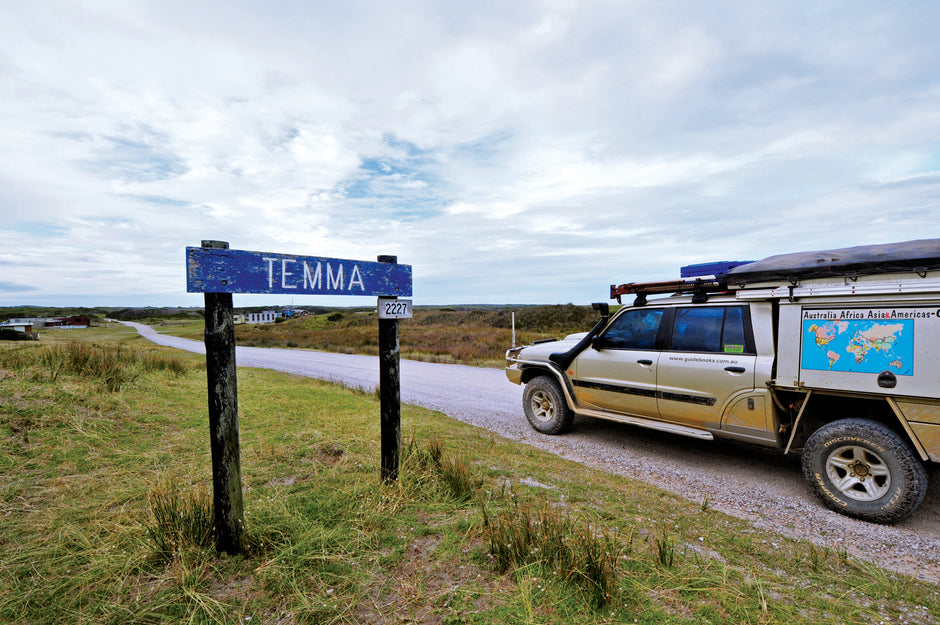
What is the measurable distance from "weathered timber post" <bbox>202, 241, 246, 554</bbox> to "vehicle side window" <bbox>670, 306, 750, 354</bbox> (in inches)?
182

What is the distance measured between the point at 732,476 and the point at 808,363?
1.49 metres

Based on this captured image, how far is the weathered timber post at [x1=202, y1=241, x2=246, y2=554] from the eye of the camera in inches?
116

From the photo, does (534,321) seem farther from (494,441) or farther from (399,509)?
(399,509)

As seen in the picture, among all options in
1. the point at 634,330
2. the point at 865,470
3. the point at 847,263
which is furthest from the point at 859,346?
the point at 634,330

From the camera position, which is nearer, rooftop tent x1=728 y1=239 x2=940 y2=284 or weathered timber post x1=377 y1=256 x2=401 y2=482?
rooftop tent x1=728 y1=239 x2=940 y2=284

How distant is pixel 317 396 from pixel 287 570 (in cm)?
609

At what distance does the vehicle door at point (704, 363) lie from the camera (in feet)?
16.0

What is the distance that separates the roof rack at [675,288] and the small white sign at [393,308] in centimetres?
307

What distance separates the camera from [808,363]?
436cm

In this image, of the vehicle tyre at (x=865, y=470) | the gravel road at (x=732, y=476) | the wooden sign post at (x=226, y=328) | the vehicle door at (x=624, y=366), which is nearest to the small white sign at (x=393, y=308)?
the wooden sign post at (x=226, y=328)

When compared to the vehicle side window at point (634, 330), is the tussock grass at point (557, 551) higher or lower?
lower

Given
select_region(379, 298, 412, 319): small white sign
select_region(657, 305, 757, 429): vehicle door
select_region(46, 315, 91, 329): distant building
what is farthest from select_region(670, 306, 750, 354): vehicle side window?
select_region(46, 315, 91, 329): distant building

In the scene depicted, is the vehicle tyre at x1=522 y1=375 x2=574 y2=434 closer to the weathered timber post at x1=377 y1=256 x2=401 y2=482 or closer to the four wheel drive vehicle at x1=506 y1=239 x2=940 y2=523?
the four wheel drive vehicle at x1=506 y1=239 x2=940 y2=523

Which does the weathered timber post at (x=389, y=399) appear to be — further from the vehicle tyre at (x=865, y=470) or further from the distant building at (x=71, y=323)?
the distant building at (x=71, y=323)
